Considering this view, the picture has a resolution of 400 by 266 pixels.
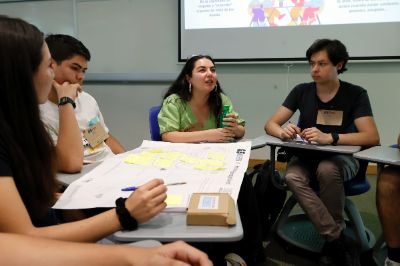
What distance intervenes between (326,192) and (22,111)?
1570mm

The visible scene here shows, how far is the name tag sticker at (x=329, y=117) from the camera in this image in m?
2.14

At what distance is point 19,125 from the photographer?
0.81m

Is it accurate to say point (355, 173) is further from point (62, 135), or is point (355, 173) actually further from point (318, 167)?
point (62, 135)

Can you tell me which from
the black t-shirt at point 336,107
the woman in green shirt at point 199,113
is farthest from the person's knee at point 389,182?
the woman in green shirt at point 199,113

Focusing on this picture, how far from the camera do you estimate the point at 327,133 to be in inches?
83.5

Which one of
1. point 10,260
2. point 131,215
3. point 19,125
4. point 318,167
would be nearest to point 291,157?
point 318,167

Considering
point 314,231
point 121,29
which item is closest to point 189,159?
point 314,231

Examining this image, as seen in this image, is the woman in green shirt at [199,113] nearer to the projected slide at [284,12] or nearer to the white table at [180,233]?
the white table at [180,233]

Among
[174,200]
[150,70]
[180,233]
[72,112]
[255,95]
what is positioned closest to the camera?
[180,233]

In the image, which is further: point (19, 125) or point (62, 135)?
point (62, 135)

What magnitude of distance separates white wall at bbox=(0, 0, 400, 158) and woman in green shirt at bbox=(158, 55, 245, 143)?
149 centimetres

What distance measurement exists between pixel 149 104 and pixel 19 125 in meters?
3.24

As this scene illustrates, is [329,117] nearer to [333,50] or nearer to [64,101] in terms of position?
[333,50]

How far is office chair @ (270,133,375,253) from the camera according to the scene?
198 cm
